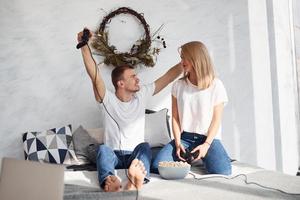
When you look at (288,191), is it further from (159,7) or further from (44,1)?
(44,1)

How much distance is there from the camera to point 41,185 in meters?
1.00

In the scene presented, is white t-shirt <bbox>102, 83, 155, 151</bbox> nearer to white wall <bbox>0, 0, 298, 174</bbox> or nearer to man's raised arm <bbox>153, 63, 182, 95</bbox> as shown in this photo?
man's raised arm <bbox>153, 63, 182, 95</bbox>

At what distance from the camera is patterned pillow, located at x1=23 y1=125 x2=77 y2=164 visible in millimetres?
2623

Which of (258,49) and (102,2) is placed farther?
(258,49)

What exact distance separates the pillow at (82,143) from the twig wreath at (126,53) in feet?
2.48

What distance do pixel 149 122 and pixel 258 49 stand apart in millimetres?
1495

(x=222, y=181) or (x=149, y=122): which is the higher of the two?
(x=149, y=122)

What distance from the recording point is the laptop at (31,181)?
3.26ft

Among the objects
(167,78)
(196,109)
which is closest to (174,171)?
(196,109)

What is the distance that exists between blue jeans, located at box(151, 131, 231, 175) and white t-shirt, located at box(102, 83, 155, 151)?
251 mm

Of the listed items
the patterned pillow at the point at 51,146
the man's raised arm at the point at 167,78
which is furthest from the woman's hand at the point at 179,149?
the patterned pillow at the point at 51,146

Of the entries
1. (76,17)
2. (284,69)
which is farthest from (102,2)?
(284,69)

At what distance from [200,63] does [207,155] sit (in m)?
0.66

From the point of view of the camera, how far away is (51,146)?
267 cm
